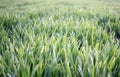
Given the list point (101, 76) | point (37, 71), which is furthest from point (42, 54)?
point (101, 76)

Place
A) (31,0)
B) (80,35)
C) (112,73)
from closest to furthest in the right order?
(112,73) → (80,35) → (31,0)

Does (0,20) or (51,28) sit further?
(0,20)

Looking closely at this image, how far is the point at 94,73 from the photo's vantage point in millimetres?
1293

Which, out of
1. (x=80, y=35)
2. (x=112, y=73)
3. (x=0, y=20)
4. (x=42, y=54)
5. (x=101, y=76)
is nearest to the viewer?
(x=101, y=76)

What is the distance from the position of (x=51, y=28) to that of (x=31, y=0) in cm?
1077

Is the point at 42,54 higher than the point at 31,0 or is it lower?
higher

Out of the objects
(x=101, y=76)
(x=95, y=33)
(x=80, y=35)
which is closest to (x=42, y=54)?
(x=101, y=76)

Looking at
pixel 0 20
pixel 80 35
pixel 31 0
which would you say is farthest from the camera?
pixel 31 0

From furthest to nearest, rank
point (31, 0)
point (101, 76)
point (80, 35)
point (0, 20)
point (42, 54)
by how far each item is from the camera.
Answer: point (31, 0)
point (0, 20)
point (80, 35)
point (42, 54)
point (101, 76)

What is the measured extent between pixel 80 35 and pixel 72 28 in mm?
244

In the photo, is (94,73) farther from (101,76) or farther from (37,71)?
(37,71)

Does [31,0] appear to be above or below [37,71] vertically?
below

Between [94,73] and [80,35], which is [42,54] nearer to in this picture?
[94,73]

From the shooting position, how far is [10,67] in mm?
1365
